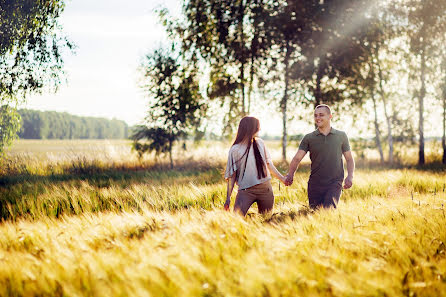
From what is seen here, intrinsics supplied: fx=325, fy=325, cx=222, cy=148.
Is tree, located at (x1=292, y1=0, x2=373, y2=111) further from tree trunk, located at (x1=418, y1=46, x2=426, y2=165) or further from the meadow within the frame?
the meadow

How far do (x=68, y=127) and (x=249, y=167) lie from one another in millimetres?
150308

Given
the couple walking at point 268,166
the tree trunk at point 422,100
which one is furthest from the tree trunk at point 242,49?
the couple walking at point 268,166

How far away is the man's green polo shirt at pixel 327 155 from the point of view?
18.0ft

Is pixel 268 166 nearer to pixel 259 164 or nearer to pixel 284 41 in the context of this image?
pixel 259 164

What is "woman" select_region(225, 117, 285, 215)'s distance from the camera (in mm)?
4809

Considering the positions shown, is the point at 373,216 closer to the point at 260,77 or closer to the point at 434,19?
the point at 260,77

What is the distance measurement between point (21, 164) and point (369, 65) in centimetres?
1791

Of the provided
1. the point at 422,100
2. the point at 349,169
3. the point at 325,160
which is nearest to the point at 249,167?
the point at 325,160

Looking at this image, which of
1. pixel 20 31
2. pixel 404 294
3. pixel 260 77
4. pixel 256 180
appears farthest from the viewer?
pixel 260 77

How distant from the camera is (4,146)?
35.8 ft

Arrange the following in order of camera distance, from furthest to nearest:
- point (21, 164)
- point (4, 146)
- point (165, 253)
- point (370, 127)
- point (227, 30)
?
point (370, 127) < point (227, 30) < point (21, 164) < point (4, 146) < point (165, 253)

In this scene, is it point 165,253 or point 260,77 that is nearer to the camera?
point 165,253

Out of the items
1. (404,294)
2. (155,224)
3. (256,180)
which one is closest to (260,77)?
(256,180)

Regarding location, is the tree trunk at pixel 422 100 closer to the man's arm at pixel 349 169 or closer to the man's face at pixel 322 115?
the man's arm at pixel 349 169
